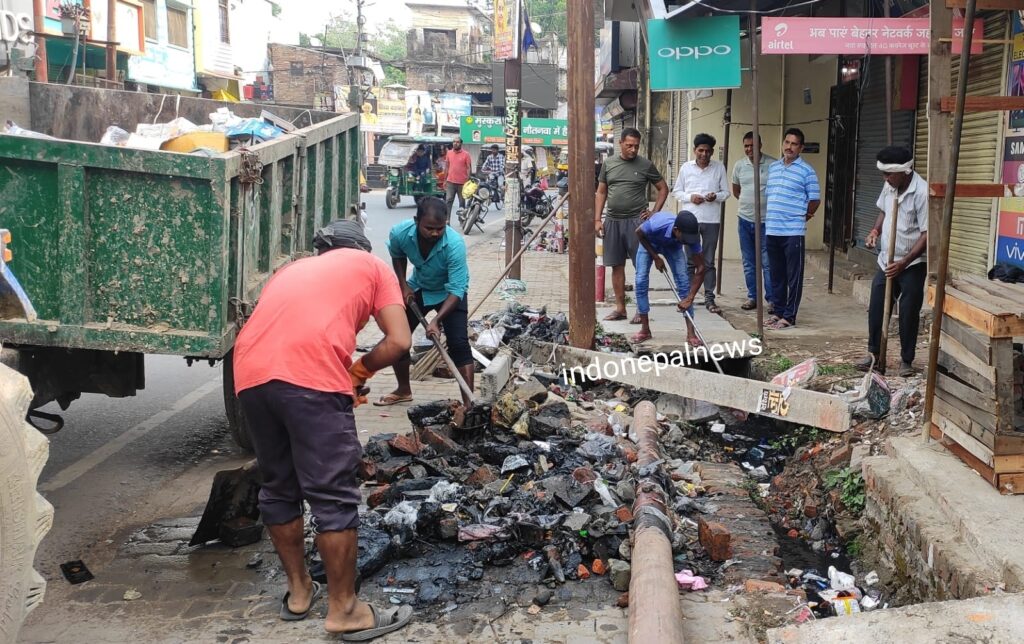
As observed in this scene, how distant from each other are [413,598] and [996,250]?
590 centimetres

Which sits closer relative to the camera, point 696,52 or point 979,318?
point 979,318

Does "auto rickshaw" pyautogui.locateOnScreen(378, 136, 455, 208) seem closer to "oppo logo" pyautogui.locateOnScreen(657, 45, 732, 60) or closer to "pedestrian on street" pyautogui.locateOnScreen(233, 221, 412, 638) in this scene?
"oppo logo" pyautogui.locateOnScreen(657, 45, 732, 60)

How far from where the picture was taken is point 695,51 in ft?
26.3

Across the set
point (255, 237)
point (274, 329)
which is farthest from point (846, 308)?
point (274, 329)

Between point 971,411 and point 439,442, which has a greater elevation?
point 971,411

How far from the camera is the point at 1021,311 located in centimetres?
401

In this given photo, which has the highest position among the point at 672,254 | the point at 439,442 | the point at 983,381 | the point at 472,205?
the point at 472,205

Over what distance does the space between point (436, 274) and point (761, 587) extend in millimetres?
3359

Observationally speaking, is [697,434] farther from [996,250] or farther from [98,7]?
[98,7]

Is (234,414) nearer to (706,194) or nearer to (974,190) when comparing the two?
(974,190)

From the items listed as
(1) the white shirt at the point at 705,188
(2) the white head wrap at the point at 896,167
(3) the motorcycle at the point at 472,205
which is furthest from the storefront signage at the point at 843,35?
(3) the motorcycle at the point at 472,205

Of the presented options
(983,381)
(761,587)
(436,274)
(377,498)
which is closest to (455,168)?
(436,274)

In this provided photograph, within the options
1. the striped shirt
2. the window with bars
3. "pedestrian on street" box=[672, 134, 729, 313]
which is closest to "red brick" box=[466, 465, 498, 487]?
the striped shirt

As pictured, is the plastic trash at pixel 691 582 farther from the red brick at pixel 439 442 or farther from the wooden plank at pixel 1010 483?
the red brick at pixel 439 442
